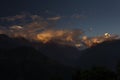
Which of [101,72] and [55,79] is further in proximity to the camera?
[55,79]

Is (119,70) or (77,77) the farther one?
(77,77)

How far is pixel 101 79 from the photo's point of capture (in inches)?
3718

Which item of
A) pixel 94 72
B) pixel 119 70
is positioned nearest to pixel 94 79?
pixel 94 72

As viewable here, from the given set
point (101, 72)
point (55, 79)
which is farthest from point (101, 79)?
point (55, 79)

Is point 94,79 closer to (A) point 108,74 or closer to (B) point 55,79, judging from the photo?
(A) point 108,74

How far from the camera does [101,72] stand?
95250 millimetres

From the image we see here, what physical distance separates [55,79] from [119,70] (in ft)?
81.6

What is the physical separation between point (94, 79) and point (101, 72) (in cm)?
357

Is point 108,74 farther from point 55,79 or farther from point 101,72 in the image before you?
point 55,79

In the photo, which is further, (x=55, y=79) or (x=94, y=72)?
(x=55, y=79)

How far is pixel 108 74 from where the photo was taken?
95.6m

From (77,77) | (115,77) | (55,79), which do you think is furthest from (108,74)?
(55,79)

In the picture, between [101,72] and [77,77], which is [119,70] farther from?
[77,77]

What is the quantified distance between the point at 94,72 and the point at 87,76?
3006 millimetres
